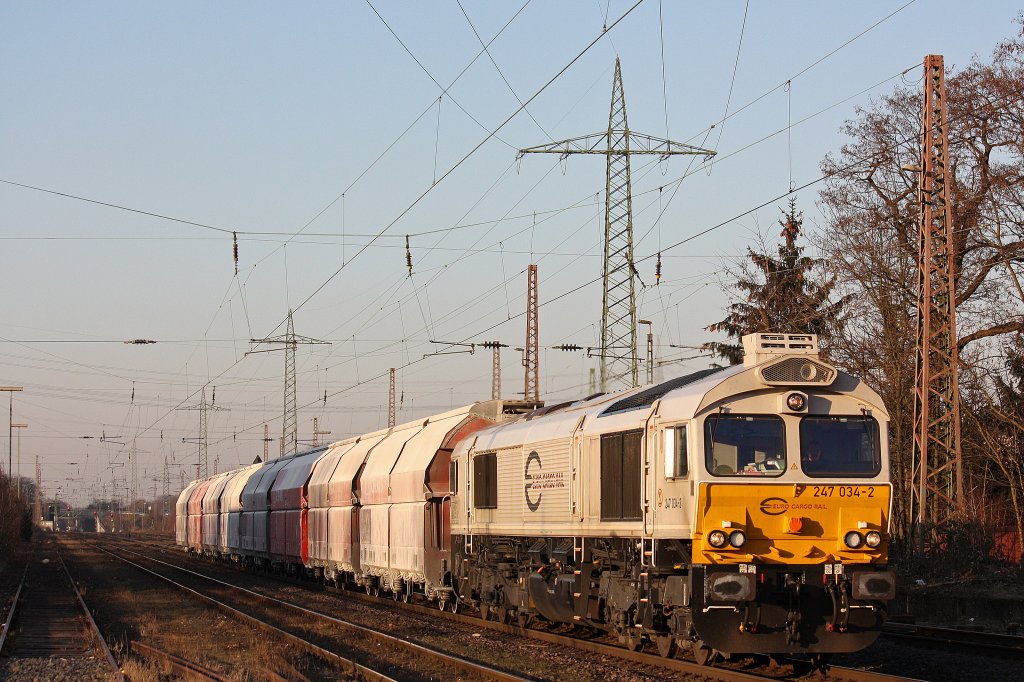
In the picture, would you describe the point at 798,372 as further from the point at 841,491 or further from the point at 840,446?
A: the point at 841,491

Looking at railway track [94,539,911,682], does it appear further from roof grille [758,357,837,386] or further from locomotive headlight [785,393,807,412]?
roof grille [758,357,837,386]

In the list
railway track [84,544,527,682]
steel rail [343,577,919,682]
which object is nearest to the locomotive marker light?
steel rail [343,577,919,682]

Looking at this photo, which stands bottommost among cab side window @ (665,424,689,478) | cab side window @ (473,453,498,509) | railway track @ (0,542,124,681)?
railway track @ (0,542,124,681)

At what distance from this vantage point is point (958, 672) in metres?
15.8

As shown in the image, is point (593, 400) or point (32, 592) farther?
point (32, 592)

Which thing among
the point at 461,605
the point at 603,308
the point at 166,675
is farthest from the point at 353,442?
the point at 166,675

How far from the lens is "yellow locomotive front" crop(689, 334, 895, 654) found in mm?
14891

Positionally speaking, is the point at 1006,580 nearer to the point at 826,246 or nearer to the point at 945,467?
the point at 945,467

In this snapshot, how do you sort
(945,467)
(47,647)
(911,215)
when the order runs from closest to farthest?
(47,647)
(945,467)
(911,215)

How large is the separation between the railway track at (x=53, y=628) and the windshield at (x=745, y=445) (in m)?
9.03

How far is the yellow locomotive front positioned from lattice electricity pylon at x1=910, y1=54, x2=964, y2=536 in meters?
8.77

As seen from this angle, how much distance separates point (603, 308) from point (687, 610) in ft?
65.9

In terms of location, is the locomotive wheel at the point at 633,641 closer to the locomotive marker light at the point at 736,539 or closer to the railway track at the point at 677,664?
the railway track at the point at 677,664

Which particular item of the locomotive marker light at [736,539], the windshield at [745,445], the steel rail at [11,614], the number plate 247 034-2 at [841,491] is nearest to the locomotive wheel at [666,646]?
the locomotive marker light at [736,539]
